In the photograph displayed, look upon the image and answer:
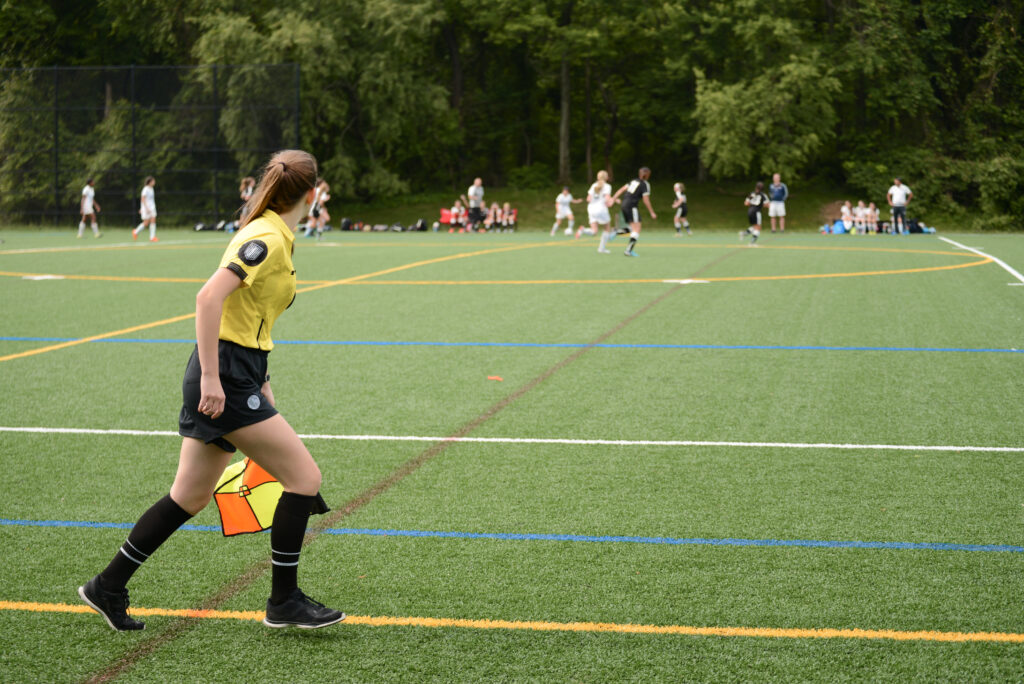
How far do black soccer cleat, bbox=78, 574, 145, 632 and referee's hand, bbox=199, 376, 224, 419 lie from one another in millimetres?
922

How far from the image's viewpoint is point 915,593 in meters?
4.77

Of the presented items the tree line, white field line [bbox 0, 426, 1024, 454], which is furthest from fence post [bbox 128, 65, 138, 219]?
white field line [bbox 0, 426, 1024, 454]

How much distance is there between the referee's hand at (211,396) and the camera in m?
4.04

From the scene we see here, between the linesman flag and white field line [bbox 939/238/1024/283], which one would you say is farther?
white field line [bbox 939/238/1024/283]

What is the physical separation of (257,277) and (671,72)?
56.9m

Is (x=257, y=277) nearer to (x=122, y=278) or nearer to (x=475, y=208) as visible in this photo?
(x=122, y=278)

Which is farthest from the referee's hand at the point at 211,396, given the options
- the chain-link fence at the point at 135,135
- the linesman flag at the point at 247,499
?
the chain-link fence at the point at 135,135

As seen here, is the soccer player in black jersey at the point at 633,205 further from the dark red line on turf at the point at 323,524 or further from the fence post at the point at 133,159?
the fence post at the point at 133,159

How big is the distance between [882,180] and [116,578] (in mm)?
51620

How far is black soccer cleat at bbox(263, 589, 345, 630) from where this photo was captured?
4.37m

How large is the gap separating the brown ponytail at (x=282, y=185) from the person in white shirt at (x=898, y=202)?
1567 inches

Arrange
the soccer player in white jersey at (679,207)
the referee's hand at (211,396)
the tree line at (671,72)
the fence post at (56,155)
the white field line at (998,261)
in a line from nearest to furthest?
1. the referee's hand at (211,396)
2. the white field line at (998,261)
3. the soccer player in white jersey at (679,207)
4. the fence post at (56,155)
5. the tree line at (671,72)

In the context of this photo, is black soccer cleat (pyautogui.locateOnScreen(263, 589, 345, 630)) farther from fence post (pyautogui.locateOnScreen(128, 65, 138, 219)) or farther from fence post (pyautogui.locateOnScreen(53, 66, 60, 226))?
fence post (pyautogui.locateOnScreen(53, 66, 60, 226))

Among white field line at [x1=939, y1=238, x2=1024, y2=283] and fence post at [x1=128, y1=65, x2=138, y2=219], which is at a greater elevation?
fence post at [x1=128, y1=65, x2=138, y2=219]
